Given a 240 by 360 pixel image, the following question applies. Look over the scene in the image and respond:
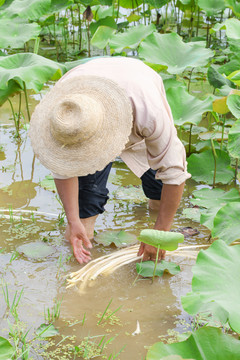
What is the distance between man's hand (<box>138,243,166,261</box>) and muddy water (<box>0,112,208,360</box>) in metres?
0.09

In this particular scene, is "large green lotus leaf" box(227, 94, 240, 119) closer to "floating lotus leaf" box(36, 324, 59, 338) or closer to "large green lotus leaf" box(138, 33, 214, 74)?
"large green lotus leaf" box(138, 33, 214, 74)

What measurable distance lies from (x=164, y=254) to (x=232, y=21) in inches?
64.6

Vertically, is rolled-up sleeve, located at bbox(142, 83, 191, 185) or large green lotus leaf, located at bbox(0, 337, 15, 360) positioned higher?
rolled-up sleeve, located at bbox(142, 83, 191, 185)

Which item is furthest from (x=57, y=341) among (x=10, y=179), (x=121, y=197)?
(x=10, y=179)

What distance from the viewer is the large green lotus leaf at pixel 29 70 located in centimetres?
295

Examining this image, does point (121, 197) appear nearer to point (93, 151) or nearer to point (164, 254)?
point (164, 254)

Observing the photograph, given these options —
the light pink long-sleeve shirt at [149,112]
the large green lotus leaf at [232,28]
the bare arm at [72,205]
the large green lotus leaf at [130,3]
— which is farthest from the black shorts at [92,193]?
the large green lotus leaf at [130,3]

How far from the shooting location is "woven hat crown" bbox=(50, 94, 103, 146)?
1759mm

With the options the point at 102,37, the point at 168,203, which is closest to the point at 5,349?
the point at 168,203

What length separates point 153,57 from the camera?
3.35 m

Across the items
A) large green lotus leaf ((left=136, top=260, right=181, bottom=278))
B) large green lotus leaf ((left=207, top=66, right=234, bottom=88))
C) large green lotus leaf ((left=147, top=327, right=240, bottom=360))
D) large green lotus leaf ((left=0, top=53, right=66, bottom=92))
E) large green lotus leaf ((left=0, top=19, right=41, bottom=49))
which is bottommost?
large green lotus leaf ((left=136, top=260, right=181, bottom=278))

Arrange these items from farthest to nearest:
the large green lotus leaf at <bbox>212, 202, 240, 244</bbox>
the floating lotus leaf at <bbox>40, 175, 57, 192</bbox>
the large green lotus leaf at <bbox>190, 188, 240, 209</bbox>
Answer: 1. the floating lotus leaf at <bbox>40, 175, 57, 192</bbox>
2. the large green lotus leaf at <bbox>190, 188, 240, 209</bbox>
3. the large green lotus leaf at <bbox>212, 202, 240, 244</bbox>

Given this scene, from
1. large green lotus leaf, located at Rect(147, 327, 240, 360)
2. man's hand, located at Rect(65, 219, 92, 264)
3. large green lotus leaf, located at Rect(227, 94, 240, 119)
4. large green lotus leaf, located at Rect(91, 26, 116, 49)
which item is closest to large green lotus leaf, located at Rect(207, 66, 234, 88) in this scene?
large green lotus leaf, located at Rect(227, 94, 240, 119)

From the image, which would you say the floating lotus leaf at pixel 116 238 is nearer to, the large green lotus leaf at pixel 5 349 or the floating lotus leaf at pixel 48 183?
the floating lotus leaf at pixel 48 183
